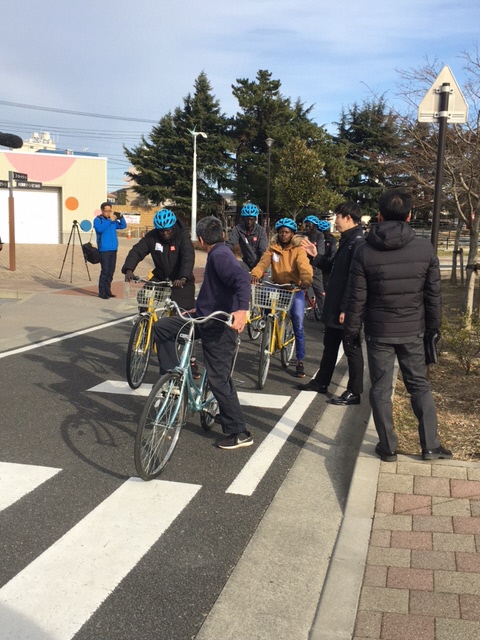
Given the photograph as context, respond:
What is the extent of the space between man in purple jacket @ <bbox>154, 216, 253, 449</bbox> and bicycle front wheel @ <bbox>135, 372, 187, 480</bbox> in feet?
1.19

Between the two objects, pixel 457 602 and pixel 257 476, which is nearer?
pixel 457 602

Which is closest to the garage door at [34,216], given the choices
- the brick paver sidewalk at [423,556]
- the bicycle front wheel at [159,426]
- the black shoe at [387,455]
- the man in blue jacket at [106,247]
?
the man in blue jacket at [106,247]

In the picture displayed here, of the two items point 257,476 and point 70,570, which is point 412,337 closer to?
point 257,476

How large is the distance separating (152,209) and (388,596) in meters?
62.8

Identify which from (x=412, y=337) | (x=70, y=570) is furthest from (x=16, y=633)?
(x=412, y=337)

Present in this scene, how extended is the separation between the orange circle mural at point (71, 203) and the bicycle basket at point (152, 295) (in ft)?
117

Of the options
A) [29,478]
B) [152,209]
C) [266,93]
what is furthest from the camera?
[152,209]

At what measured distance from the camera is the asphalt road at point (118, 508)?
2.97 metres

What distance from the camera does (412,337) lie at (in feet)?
14.7

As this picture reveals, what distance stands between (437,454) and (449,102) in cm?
352

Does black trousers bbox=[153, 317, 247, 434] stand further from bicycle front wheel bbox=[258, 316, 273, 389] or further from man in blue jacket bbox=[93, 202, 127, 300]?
man in blue jacket bbox=[93, 202, 127, 300]

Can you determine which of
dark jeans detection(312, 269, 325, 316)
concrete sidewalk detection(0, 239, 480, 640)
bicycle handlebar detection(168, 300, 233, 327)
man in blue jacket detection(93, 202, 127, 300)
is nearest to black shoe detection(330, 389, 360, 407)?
concrete sidewalk detection(0, 239, 480, 640)

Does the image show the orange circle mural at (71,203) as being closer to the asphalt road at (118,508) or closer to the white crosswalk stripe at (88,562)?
the asphalt road at (118,508)

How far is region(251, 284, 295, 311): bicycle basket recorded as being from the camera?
7070mm
